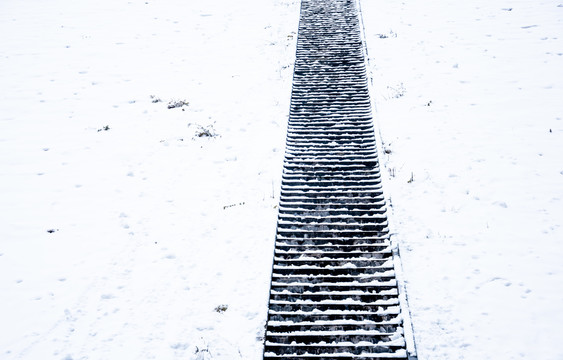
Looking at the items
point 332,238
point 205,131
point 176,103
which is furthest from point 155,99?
point 332,238

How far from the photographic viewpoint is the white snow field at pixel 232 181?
18.8ft

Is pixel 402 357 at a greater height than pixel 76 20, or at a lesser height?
lesser

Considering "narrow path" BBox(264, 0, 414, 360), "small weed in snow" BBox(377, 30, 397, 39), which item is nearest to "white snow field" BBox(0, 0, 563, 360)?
"small weed in snow" BBox(377, 30, 397, 39)

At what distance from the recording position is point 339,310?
590 cm

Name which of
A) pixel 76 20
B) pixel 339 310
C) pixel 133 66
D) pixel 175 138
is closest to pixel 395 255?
pixel 339 310

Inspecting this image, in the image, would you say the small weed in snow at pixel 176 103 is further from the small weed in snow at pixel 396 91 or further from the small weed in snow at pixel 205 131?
the small weed in snow at pixel 396 91

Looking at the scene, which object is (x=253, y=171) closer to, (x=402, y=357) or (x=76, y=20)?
(x=402, y=357)

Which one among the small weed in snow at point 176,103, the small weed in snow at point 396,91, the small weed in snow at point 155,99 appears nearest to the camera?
the small weed in snow at point 396,91

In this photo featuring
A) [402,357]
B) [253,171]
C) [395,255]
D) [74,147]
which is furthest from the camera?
[74,147]

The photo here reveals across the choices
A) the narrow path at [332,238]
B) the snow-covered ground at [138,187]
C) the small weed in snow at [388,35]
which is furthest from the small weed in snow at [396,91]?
the small weed in snow at [388,35]

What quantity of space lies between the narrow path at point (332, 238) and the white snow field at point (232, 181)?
0.31 meters

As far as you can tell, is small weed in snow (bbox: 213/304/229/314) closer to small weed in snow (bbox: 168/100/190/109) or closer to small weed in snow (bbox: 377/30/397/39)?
small weed in snow (bbox: 168/100/190/109)

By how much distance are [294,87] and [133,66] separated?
564 cm

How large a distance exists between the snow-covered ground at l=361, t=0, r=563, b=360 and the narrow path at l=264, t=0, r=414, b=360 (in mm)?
410
